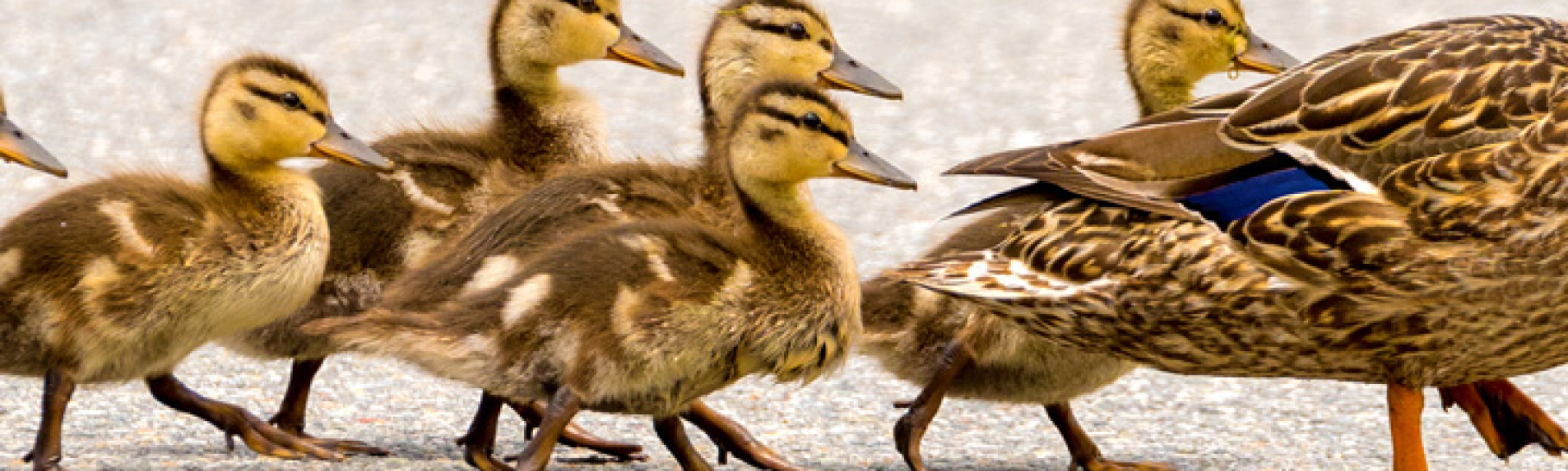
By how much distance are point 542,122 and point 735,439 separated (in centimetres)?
97

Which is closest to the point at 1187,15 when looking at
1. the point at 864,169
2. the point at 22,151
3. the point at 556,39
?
the point at 864,169

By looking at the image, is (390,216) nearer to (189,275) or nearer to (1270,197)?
(189,275)

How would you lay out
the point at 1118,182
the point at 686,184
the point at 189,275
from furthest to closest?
Result: the point at 686,184
the point at 189,275
the point at 1118,182

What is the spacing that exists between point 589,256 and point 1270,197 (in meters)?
1.34

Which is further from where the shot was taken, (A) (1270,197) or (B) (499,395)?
(B) (499,395)

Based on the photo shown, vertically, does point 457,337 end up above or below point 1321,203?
below

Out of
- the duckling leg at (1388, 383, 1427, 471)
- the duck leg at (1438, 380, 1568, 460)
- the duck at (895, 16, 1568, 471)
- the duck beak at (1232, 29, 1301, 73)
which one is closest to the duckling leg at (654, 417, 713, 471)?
the duck at (895, 16, 1568, 471)

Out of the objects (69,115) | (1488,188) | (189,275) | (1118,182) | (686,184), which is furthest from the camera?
(69,115)

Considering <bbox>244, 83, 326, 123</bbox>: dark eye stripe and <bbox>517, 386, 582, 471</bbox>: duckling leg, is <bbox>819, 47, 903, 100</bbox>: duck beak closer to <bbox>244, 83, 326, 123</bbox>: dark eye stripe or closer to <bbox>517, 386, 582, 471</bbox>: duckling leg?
<bbox>244, 83, 326, 123</bbox>: dark eye stripe

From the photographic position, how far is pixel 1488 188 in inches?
196

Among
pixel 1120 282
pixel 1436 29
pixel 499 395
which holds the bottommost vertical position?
pixel 499 395

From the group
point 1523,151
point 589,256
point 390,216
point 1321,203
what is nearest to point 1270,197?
point 1321,203

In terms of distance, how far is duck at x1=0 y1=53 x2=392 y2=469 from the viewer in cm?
572

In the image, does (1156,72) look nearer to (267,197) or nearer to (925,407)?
(925,407)
